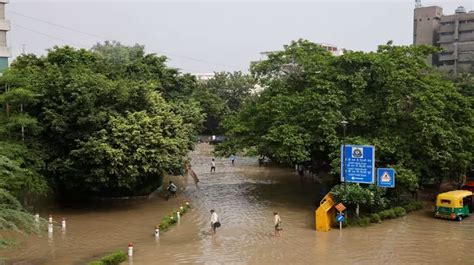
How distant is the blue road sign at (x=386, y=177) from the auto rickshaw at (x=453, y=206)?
3.00 m

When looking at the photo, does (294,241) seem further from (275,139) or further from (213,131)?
(213,131)

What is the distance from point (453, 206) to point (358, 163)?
5.58 m

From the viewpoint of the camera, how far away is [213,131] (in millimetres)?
82500

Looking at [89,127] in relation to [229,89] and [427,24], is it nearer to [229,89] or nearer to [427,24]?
[229,89]

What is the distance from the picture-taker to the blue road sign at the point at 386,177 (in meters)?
24.7

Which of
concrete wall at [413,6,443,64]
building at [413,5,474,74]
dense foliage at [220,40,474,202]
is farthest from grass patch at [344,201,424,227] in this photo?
concrete wall at [413,6,443,64]

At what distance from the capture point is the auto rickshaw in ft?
82.3

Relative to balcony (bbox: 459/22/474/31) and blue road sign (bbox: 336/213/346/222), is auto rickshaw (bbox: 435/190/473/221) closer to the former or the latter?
blue road sign (bbox: 336/213/346/222)

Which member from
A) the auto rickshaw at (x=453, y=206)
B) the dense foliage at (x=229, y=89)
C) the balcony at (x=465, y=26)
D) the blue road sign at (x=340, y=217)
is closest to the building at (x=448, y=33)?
the balcony at (x=465, y=26)

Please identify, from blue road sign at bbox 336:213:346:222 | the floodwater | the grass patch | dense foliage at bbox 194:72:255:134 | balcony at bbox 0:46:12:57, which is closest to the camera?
the floodwater

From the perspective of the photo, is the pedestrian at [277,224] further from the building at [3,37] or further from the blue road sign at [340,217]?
the building at [3,37]

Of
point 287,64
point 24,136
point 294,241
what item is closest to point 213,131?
point 287,64

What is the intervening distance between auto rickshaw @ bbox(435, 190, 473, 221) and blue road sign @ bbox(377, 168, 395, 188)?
300 cm

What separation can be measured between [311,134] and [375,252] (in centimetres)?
1021
